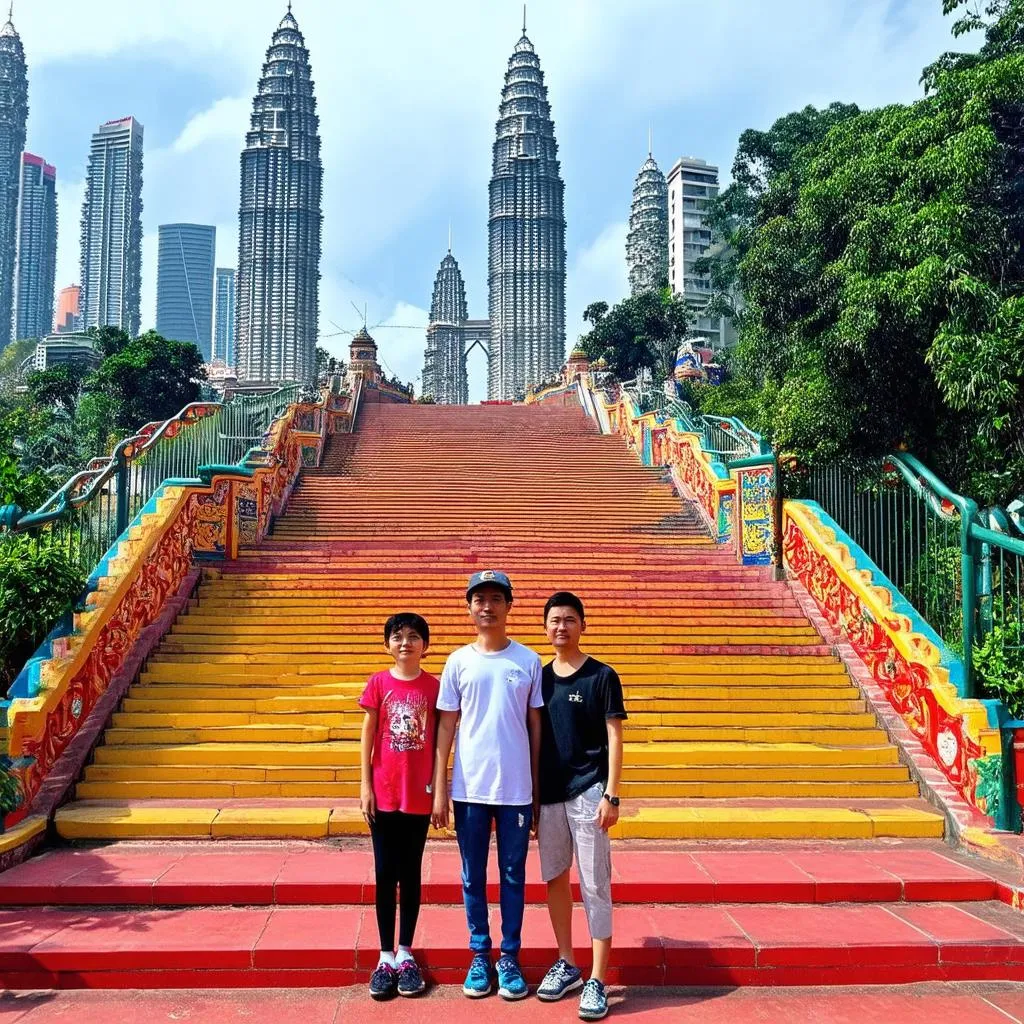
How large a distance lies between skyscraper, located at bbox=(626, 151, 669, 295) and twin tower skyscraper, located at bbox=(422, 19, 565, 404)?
699 centimetres

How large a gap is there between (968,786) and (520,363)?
73.4 metres

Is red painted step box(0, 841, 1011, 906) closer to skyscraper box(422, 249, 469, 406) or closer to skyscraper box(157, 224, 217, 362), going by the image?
skyscraper box(422, 249, 469, 406)

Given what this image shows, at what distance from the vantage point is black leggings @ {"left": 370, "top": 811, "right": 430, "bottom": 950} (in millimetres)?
3215

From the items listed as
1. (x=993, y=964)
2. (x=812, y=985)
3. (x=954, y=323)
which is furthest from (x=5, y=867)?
(x=954, y=323)

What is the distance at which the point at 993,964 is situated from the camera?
11.7 feet

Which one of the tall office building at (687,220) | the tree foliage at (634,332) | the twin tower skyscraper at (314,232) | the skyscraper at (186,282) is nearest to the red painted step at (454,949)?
the tree foliage at (634,332)

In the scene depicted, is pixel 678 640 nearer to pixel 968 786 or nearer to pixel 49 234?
A: pixel 968 786

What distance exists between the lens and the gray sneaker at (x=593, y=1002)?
3.05 m

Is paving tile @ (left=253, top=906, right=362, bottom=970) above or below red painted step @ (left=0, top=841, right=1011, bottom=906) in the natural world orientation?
below

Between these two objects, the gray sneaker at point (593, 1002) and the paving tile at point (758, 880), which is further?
the paving tile at point (758, 880)

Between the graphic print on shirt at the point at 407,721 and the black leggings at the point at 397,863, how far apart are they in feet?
0.82

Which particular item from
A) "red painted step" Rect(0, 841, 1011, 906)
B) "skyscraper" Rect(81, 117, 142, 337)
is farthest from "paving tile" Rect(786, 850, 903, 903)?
"skyscraper" Rect(81, 117, 142, 337)

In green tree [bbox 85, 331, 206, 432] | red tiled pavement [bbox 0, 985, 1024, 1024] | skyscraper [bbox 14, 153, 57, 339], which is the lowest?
Answer: red tiled pavement [bbox 0, 985, 1024, 1024]

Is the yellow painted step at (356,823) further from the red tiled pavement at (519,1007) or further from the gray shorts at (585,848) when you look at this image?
the gray shorts at (585,848)
